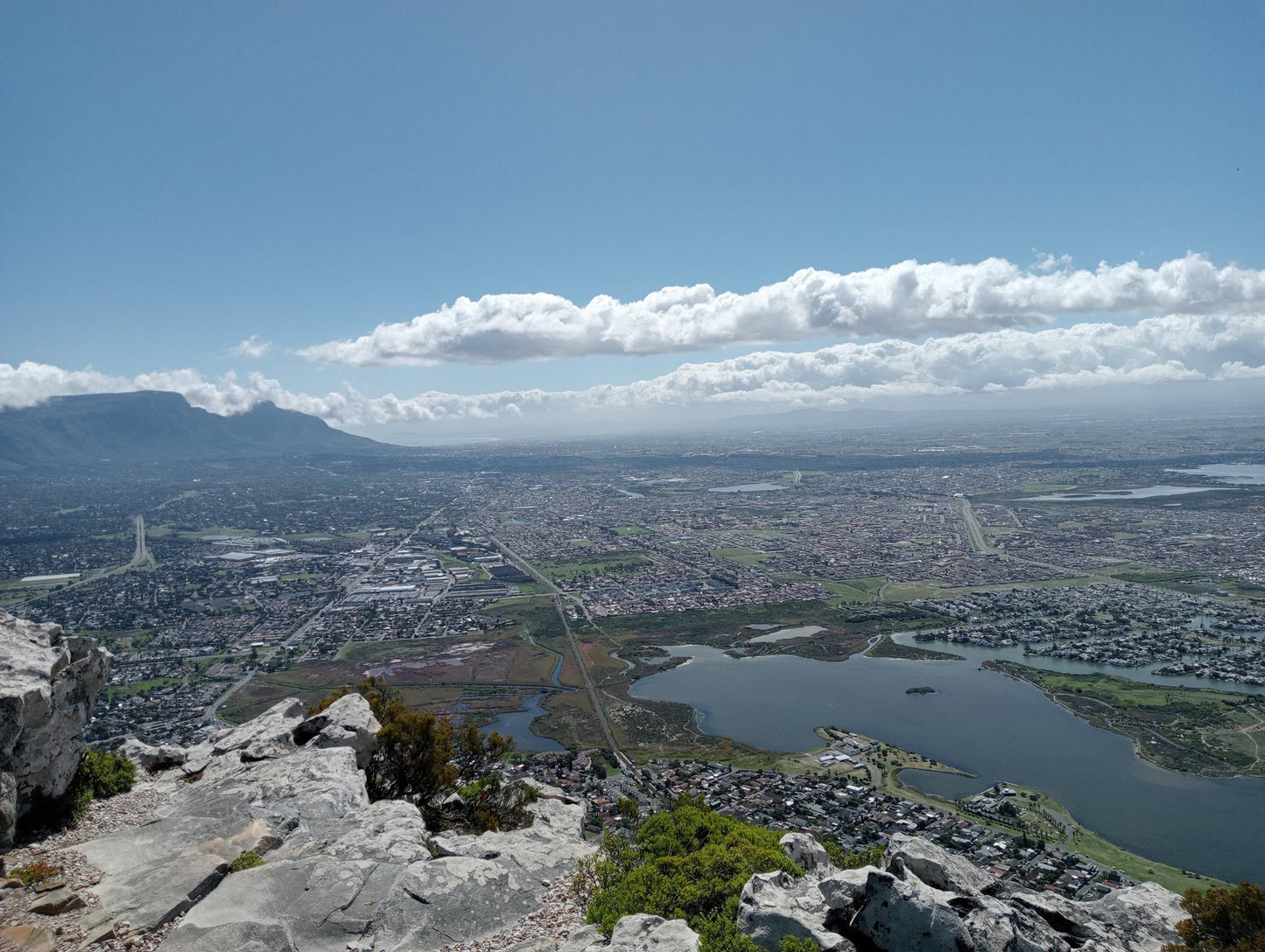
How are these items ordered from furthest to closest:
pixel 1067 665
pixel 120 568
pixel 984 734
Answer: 1. pixel 120 568
2. pixel 1067 665
3. pixel 984 734

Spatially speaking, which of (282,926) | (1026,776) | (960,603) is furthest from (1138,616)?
(282,926)

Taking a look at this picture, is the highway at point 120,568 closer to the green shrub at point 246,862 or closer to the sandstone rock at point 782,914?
the green shrub at point 246,862

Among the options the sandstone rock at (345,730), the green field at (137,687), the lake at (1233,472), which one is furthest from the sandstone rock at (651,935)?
the lake at (1233,472)

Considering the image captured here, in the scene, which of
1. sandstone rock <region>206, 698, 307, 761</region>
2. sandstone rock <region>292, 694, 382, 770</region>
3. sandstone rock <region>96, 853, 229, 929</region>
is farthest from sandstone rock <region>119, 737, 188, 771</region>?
sandstone rock <region>96, 853, 229, 929</region>

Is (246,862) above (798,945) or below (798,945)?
below

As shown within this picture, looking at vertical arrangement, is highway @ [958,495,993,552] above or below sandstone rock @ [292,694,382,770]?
below

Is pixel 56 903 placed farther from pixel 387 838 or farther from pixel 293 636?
pixel 293 636

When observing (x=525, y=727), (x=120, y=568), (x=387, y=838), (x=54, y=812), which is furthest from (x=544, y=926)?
(x=120, y=568)

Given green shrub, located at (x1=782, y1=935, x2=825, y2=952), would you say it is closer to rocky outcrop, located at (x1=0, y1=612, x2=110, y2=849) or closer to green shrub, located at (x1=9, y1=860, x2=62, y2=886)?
green shrub, located at (x1=9, y1=860, x2=62, y2=886)
